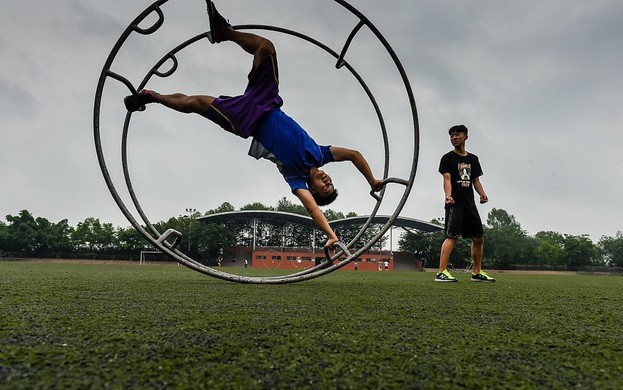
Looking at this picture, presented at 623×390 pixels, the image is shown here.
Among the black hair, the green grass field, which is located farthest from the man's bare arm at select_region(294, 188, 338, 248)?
the green grass field

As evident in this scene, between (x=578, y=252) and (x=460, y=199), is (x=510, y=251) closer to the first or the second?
(x=578, y=252)

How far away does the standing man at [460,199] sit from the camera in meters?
6.61

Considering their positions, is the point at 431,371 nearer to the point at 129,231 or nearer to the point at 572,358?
the point at 572,358

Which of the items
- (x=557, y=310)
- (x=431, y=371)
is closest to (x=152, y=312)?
(x=431, y=371)

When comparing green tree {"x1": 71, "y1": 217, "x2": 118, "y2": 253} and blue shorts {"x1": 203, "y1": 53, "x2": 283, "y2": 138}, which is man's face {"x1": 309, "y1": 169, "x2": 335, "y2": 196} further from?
green tree {"x1": 71, "y1": 217, "x2": 118, "y2": 253}

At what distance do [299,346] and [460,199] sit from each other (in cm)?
546

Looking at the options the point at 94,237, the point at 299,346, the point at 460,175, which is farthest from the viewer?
the point at 94,237

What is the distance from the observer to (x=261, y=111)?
3535 mm

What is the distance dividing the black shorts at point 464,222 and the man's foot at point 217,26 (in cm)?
432

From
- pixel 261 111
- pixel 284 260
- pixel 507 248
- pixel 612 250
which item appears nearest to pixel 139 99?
pixel 261 111

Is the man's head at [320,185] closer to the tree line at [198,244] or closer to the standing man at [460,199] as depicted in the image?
the standing man at [460,199]

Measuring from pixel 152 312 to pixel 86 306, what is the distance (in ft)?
1.71

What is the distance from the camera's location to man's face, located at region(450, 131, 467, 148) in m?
6.85

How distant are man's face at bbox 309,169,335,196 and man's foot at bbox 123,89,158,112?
141cm
